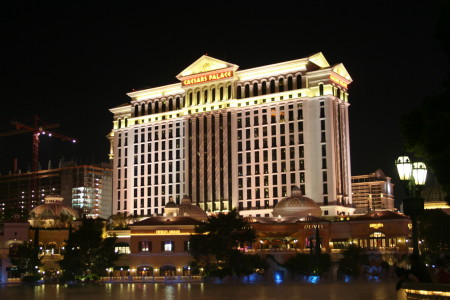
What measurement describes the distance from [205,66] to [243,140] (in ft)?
62.8

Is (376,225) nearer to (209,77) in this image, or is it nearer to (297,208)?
(297,208)

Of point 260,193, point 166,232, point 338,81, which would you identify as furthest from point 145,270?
Result: point 338,81

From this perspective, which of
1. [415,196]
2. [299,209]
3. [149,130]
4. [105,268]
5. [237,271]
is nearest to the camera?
[415,196]

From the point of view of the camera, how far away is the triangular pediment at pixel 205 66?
140 metres

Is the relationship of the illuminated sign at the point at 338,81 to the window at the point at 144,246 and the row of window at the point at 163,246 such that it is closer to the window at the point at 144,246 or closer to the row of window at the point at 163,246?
the row of window at the point at 163,246

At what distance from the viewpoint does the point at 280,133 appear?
134375 millimetres

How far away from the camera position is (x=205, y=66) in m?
143

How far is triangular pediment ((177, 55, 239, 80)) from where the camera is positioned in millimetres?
139625

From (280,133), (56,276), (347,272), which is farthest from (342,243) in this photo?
(56,276)

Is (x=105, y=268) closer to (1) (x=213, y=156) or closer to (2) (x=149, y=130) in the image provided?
(1) (x=213, y=156)

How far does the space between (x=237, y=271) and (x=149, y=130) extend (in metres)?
74.9

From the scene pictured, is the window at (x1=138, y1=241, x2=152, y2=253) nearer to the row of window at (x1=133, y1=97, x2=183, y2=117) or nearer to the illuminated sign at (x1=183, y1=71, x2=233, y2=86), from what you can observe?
the illuminated sign at (x1=183, y1=71, x2=233, y2=86)

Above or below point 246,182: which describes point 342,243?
below

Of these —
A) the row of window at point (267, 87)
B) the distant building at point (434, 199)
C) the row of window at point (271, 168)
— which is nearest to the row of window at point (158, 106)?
the row of window at point (267, 87)
